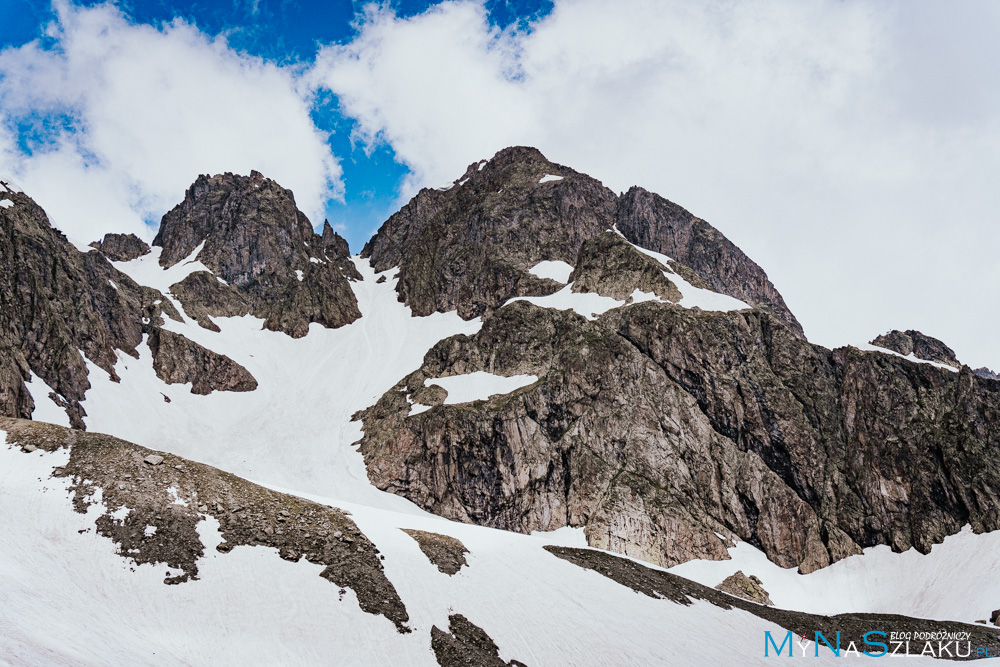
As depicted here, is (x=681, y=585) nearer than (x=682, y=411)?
Yes

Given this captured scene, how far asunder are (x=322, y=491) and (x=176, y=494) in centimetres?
3866

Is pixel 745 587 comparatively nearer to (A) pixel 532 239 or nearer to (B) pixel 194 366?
(A) pixel 532 239

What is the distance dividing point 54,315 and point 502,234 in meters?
85.0

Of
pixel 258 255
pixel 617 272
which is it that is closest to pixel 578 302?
pixel 617 272

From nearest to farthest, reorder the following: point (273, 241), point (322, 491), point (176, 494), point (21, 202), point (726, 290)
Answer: point (176, 494), point (322, 491), point (21, 202), point (726, 290), point (273, 241)

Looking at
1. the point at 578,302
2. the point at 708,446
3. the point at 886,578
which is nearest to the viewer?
the point at 886,578

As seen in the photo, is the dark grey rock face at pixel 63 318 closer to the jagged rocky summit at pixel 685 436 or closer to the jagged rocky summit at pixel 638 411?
the jagged rocky summit at pixel 638 411

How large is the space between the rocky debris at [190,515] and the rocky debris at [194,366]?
68149mm

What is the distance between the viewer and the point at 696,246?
431 ft

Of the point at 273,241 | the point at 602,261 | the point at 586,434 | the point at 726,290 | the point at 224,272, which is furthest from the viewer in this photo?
the point at 273,241

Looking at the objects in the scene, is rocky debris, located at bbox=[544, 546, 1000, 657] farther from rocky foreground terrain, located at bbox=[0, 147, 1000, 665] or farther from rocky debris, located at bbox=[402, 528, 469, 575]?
rocky debris, located at bbox=[402, 528, 469, 575]

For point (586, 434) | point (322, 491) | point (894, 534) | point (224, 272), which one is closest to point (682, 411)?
point (586, 434)

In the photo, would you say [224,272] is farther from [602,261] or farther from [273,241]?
[602,261]

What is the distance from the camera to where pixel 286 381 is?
102 meters
